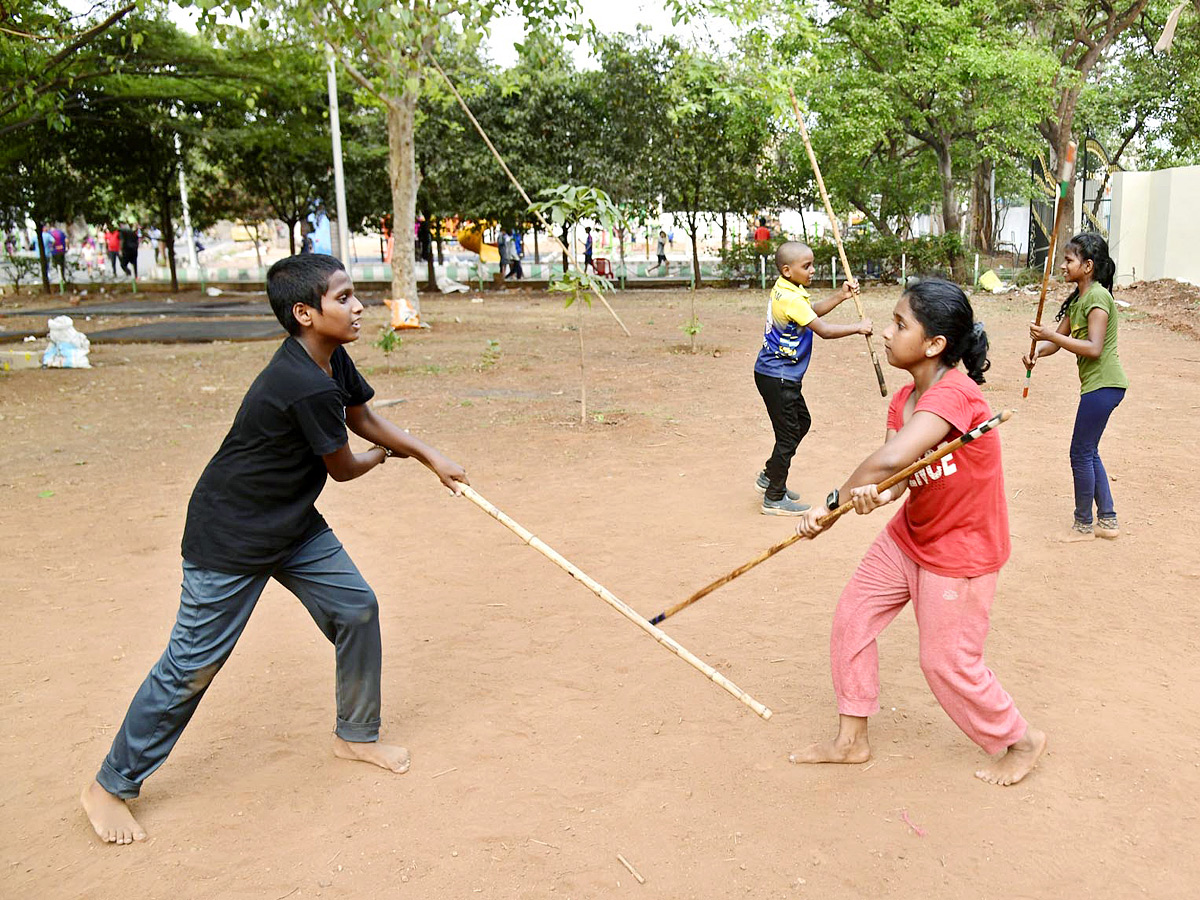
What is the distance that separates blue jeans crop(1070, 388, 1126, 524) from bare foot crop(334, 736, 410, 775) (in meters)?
3.86

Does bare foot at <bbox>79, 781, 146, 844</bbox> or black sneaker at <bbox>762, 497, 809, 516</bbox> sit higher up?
black sneaker at <bbox>762, 497, 809, 516</bbox>

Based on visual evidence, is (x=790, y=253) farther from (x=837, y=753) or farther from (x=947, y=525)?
(x=837, y=753)

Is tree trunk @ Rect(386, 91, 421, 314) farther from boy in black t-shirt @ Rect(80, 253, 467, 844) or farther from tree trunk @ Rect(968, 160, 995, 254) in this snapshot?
tree trunk @ Rect(968, 160, 995, 254)

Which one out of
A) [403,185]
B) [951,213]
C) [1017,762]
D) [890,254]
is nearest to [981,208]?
[951,213]

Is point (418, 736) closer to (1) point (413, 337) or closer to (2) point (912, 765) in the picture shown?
(2) point (912, 765)

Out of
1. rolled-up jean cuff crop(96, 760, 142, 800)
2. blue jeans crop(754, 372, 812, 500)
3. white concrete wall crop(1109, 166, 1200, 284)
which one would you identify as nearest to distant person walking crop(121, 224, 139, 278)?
white concrete wall crop(1109, 166, 1200, 284)

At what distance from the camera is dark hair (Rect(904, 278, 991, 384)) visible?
3.12 meters

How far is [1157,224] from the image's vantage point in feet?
66.6

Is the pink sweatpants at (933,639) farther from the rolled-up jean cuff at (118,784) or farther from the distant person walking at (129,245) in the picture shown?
the distant person walking at (129,245)

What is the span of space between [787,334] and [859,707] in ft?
10.3

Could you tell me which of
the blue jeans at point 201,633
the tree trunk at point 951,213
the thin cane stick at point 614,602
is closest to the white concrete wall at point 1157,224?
the tree trunk at point 951,213

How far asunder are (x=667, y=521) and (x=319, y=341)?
133 inches

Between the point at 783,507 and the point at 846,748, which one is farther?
the point at 783,507

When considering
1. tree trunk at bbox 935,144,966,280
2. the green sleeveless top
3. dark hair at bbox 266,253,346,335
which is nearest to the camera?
dark hair at bbox 266,253,346,335
